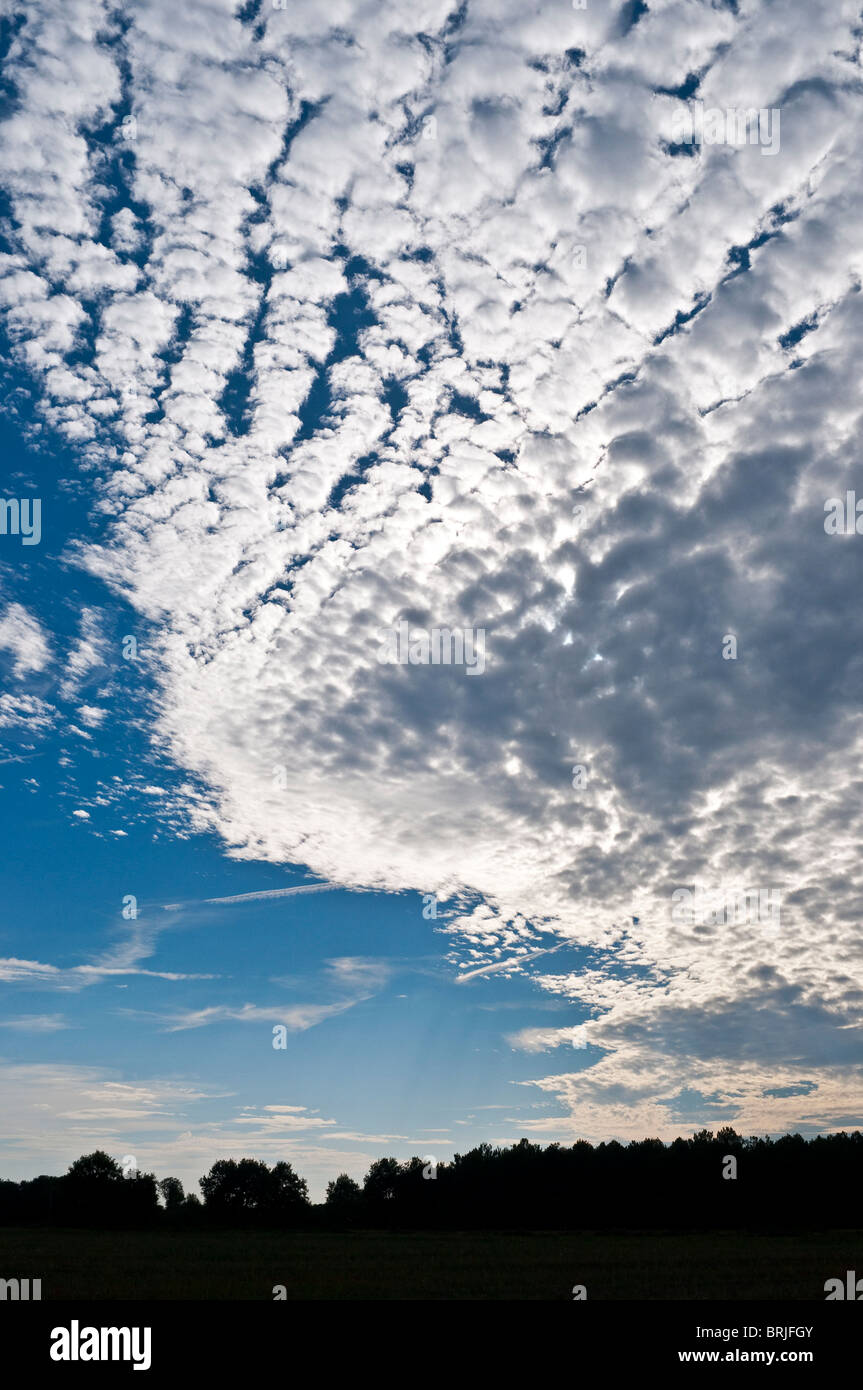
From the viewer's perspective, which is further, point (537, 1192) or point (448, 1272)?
point (537, 1192)

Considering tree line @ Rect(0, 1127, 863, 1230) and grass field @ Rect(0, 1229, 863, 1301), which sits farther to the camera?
tree line @ Rect(0, 1127, 863, 1230)

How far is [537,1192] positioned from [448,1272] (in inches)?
4108

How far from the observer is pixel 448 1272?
4712cm

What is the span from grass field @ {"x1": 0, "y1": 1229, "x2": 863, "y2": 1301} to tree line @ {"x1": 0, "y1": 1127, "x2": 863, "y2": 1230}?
56.2m

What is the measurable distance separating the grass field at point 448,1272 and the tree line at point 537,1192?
56.2 m

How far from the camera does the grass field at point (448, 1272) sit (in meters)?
36.3

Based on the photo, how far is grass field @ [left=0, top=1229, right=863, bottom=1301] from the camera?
119ft

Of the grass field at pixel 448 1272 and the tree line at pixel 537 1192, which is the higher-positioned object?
the grass field at pixel 448 1272

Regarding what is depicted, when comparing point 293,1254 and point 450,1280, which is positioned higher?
point 450,1280
